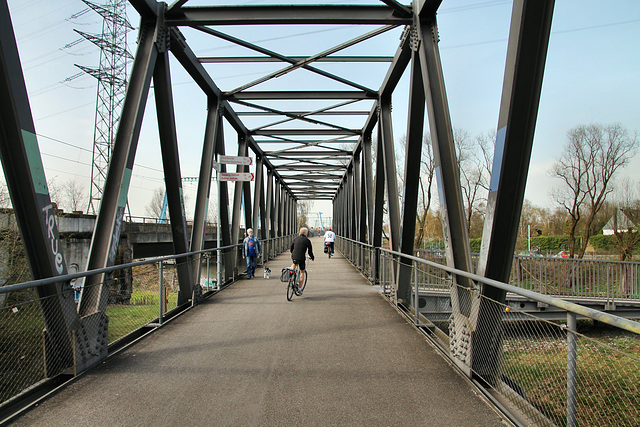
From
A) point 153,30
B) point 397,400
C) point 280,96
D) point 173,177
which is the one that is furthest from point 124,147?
point 280,96

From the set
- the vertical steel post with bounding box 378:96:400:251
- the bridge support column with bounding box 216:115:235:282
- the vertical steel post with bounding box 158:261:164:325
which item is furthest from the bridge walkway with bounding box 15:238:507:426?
the bridge support column with bounding box 216:115:235:282

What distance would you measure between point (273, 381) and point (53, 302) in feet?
6.92

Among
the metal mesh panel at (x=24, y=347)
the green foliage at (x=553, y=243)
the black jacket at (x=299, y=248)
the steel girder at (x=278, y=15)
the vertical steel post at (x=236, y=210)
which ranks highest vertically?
the steel girder at (x=278, y=15)

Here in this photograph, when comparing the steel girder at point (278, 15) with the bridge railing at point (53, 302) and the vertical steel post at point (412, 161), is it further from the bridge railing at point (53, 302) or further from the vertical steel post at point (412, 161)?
the bridge railing at point (53, 302)

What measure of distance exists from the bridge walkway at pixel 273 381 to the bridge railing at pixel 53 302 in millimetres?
273

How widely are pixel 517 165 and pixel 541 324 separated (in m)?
1.37

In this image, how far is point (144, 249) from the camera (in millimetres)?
20125

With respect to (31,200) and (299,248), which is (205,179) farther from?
(31,200)

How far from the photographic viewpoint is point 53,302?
145 inches

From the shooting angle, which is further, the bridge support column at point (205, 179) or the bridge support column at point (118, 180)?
the bridge support column at point (205, 179)

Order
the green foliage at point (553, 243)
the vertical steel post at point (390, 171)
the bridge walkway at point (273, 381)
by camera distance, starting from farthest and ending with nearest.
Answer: the green foliage at point (553, 243), the vertical steel post at point (390, 171), the bridge walkway at point (273, 381)

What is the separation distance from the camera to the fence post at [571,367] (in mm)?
2299

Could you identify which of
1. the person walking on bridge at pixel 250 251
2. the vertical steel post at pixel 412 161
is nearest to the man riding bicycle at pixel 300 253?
the vertical steel post at pixel 412 161

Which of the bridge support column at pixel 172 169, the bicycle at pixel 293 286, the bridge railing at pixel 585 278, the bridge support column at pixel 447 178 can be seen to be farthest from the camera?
the bridge railing at pixel 585 278
